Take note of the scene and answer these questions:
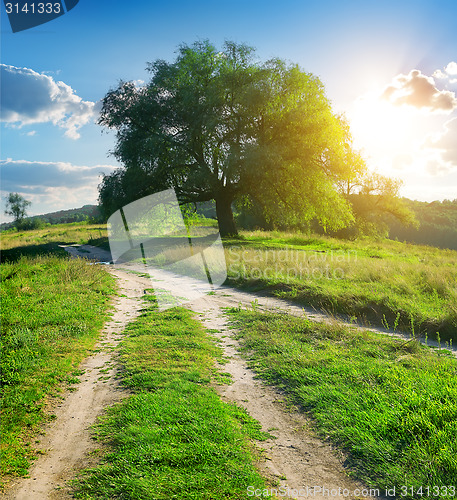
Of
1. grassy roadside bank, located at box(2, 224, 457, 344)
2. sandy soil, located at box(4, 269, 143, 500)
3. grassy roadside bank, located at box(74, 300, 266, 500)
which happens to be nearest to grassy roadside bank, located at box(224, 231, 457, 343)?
grassy roadside bank, located at box(2, 224, 457, 344)

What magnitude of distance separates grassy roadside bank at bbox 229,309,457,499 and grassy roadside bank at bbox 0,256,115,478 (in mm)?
3361

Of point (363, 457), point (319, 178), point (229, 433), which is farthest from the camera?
point (319, 178)

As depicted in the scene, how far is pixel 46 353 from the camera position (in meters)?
6.56

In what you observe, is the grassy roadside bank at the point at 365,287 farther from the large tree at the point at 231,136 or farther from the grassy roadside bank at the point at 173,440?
the large tree at the point at 231,136

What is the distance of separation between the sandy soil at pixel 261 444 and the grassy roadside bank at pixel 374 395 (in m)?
0.24

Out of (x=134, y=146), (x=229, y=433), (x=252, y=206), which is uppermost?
(x=134, y=146)

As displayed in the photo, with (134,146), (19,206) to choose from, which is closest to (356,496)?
(134,146)

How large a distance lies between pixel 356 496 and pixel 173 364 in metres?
3.59

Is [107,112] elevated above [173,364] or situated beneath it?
elevated above

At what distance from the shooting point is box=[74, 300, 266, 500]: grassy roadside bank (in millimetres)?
3193

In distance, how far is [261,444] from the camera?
3967 mm

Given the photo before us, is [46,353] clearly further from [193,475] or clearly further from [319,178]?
[319,178]

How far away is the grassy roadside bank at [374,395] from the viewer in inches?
135

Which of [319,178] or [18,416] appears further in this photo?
[319,178]
